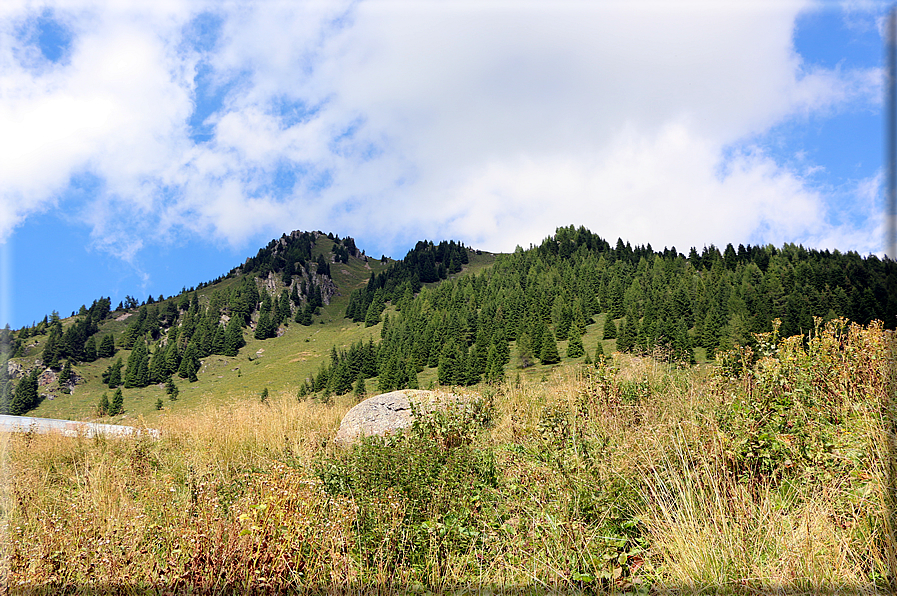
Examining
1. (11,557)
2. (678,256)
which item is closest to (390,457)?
(11,557)

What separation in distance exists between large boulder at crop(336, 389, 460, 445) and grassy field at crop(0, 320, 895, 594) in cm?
311

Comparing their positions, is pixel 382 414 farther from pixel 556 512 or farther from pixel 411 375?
pixel 411 375

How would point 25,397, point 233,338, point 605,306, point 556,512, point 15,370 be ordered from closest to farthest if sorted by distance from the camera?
1. point 556,512
2. point 605,306
3. point 25,397
4. point 15,370
5. point 233,338

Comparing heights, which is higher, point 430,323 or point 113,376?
point 430,323

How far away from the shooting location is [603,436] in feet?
20.1

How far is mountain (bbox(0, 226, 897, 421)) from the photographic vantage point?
60312 millimetres

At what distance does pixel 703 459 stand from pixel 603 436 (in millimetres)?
1912

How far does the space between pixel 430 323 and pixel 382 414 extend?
75.9 metres

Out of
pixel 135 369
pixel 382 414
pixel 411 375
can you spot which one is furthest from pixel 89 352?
pixel 382 414

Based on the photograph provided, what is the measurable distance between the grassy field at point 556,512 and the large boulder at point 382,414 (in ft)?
10.2

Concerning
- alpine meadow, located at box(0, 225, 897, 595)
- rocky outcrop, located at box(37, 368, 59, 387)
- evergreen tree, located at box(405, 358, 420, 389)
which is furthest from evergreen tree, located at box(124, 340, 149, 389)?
alpine meadow, located at box(0, 225, 897, 595)

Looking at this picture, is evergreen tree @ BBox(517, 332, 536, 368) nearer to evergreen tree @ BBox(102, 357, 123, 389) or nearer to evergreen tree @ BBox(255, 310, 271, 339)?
evergreen tree @ BBox(255, 310, 271, 339)

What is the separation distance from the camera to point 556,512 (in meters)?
4.26

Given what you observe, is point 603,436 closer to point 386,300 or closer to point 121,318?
point 386,300
